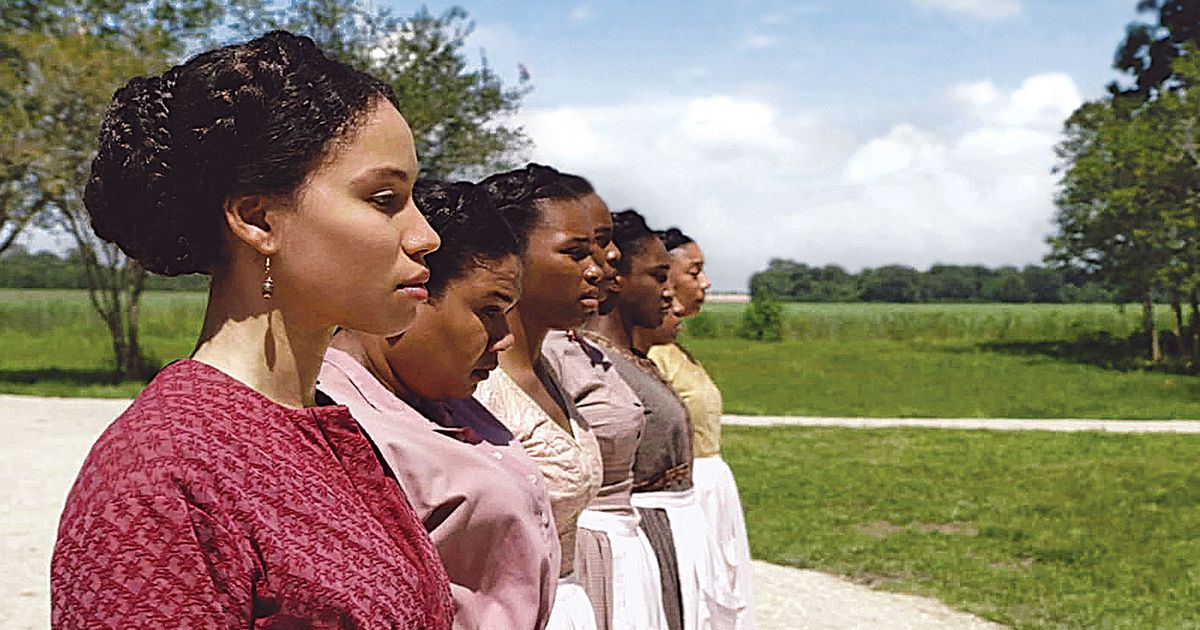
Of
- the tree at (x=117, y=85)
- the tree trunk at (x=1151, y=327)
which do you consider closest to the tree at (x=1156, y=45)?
the tree trunk at (x=1151, y=327)

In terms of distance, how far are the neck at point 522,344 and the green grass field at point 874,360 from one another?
18.1 meters

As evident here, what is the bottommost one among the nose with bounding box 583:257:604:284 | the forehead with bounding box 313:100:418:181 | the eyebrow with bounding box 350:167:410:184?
the nose with bounding box 583:257:604:284

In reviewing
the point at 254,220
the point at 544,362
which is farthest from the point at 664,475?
the point at 254,220

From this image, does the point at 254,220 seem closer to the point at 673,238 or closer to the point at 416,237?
the point at 416,237

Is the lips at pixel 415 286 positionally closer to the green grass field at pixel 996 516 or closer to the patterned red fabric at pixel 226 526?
the patterned red fabric at pixel 226 526

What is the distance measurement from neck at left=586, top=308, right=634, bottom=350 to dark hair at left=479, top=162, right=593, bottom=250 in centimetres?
149

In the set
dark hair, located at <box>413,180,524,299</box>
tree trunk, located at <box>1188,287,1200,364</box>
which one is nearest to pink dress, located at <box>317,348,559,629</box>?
dark hair, located at <box>413,180,524,299</box>

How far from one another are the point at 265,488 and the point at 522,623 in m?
1.46

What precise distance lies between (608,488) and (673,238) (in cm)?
261

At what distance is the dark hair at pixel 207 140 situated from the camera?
1.97 m

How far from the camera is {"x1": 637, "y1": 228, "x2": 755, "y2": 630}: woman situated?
6711 millimetres

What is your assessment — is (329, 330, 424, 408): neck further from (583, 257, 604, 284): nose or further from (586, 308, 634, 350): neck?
(586, 308, 634, 350): neck

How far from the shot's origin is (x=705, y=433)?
720 cm

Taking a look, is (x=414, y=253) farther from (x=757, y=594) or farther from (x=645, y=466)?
(x=757, y=594)
